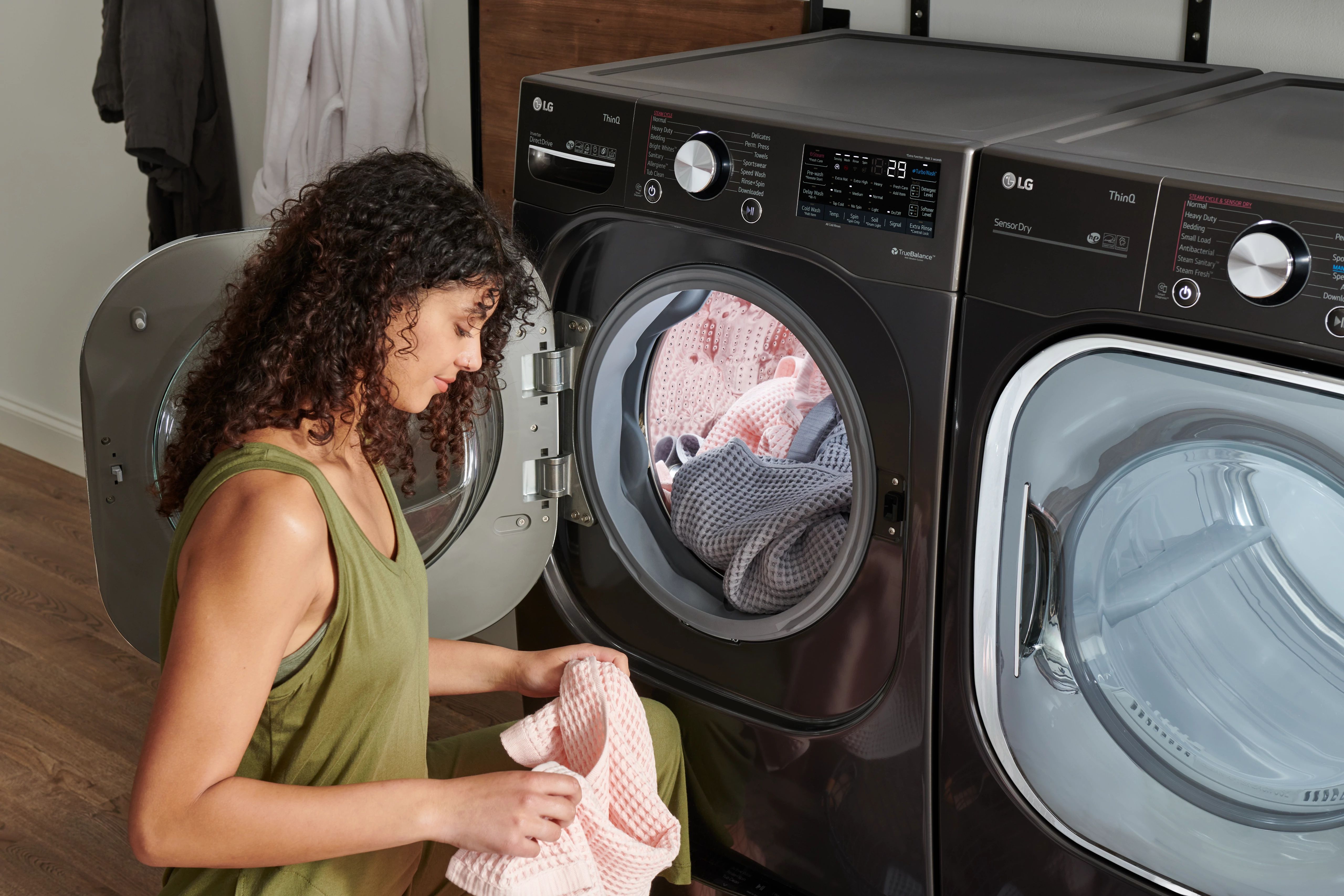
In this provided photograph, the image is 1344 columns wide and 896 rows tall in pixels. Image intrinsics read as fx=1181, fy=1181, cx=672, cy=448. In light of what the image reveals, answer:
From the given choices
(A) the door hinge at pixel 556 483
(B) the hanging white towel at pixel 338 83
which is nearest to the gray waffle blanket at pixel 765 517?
(A) the door hinge at pixel 556 483

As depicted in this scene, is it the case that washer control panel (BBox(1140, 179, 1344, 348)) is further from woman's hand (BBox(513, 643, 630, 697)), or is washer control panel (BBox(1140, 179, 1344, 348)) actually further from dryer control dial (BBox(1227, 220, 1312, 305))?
woman's hand (BBox(513, 643, 630, 697))

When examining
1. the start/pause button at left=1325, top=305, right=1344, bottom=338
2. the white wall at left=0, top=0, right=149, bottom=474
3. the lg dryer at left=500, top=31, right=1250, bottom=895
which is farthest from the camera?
the white wall at left=0, top=0, right=149, bottom=474

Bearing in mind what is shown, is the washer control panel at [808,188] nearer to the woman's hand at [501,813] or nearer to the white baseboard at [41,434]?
the woman's hand at [501,813]

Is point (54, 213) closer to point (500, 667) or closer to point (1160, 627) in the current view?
point (500, 667)

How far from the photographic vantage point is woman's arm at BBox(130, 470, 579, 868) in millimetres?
980

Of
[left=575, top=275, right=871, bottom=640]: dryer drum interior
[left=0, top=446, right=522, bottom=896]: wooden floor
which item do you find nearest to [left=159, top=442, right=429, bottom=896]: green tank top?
[left=575, top=275, right=871, bottom=640]: dryer drum interior

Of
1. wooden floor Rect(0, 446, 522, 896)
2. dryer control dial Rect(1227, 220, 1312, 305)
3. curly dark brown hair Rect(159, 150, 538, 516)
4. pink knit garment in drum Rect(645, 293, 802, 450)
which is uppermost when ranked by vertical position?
dryer control dial Rect(1227, 220, 1312, 305)

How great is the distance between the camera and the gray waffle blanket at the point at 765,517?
146 centimetres

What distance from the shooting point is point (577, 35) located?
6.48 ft

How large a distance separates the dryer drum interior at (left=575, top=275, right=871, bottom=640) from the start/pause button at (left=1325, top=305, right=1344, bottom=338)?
19.9 inches

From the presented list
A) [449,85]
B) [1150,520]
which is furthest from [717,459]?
[449,85]

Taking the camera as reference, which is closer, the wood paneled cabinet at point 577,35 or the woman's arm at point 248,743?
the woman's arm at point 248,743

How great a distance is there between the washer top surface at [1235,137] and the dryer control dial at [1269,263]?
0.16 ft

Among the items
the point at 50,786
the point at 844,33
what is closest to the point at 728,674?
the point at 844,33
